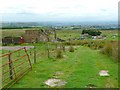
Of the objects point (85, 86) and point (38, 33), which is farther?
point (38, 33)

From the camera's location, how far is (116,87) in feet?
35.3

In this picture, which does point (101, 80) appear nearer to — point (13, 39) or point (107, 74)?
point (107, 74)

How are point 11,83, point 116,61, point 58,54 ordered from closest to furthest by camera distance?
point 11,83 < point 116,61 < point 58,54

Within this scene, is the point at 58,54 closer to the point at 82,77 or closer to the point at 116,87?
the point at 82,77

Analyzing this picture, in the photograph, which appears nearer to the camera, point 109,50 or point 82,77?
point 82,77

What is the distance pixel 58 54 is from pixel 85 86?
12179mm

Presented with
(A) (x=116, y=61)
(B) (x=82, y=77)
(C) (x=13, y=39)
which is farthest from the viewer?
(C) (x=13, y=39)

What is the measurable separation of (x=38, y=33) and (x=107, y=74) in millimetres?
45316

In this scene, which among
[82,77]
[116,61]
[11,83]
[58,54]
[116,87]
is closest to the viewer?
[116,87]

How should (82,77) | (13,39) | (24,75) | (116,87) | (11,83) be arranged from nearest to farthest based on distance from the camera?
(116,87), (11,83), (82,77), (24,75), (13,39)

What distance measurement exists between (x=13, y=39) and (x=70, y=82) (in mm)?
45079

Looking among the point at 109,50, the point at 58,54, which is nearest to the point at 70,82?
the point at 58,54

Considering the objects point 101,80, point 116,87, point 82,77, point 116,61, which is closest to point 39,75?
point 82,77

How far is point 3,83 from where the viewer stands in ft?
37.4
